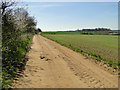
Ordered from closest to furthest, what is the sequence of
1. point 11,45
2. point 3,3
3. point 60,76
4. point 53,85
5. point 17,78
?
point 53,85 → point 17,78 → point 60,76 → point 3,3 → point 11,45

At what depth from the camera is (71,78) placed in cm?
761

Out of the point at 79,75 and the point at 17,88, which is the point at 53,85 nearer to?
the point at 17,88

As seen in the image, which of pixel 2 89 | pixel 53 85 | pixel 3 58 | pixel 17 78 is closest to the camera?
pixel 2 89

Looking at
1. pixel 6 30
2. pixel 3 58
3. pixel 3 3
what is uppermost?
pixel 3 3

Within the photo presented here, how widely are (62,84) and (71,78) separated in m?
1.05

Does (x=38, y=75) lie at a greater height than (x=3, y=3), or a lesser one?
lesser

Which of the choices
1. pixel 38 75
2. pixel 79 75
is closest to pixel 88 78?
pixel 79 75

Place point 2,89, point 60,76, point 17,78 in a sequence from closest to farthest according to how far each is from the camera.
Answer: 1. point 2,89
2. point 17,78
3. point 60,76

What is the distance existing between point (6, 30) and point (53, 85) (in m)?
5.61

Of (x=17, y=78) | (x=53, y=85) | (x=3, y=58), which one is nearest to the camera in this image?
(x=53, y=85)

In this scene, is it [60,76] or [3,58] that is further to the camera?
[3,58]

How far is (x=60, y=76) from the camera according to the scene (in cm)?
791

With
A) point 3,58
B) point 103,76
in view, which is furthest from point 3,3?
point 103,76

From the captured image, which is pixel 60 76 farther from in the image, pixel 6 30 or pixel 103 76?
pixel 6 30
